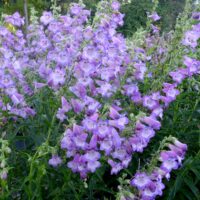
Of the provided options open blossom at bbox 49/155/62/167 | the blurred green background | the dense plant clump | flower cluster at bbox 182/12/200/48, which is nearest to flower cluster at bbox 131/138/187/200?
the dense plant clump

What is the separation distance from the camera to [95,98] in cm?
251

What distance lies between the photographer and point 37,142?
254 centimetres

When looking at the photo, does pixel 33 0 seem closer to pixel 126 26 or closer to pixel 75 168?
pixel 126 26

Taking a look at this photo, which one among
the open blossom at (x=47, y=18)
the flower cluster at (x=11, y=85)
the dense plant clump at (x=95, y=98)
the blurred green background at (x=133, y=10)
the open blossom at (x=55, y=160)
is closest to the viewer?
the dense plant clump at (x=95, y=98)

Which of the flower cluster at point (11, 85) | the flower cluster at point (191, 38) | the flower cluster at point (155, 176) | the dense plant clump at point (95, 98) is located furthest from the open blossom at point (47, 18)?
the flower cluster at point (155, 176)

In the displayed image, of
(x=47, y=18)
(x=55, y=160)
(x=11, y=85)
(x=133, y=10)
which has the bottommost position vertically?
(x=133, y=10)

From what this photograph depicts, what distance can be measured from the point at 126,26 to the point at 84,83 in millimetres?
8824

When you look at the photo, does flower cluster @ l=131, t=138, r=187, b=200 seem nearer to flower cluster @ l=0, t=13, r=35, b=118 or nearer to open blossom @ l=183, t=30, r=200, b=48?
open blossom @ l=183, t=30, r=200, b=48

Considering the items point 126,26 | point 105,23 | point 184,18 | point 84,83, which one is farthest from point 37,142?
point 126,26

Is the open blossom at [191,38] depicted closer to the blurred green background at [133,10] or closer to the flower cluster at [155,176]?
the flower cluster at [155,176]

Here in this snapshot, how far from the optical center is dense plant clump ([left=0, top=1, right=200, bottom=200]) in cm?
209

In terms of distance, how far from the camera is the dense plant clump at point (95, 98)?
6.86 feet

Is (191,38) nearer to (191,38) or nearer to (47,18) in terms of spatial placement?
(191,38)

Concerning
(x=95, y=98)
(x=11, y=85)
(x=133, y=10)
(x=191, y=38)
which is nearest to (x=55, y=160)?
(x=95, y=98)
